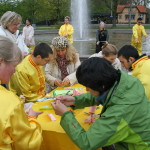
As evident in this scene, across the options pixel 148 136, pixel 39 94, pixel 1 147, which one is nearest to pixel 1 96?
pixel 1 147

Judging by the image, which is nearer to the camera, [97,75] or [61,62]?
[97,75]

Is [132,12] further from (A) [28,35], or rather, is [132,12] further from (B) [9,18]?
(B) [9,18]

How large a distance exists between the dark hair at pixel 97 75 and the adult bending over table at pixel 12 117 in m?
0.52

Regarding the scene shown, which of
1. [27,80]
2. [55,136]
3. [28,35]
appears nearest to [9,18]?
[27,80]

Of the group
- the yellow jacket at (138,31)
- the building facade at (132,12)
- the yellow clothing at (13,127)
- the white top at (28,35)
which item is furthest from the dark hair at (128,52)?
the building facade at (132,12)

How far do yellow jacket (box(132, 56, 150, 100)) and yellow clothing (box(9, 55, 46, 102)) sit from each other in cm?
158

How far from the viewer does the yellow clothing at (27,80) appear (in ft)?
10.2

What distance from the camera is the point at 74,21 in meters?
Answer: 22.3

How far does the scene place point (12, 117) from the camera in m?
1.32

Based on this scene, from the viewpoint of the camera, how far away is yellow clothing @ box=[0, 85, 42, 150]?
1.30 m

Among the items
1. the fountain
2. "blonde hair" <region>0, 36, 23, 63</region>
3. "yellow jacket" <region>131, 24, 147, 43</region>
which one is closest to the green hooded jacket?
"blonde hair" <region>0, 36, 23, 63</region>

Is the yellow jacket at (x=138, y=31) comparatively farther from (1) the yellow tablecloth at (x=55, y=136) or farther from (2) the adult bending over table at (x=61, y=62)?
(1) the yellow tablecloth at (x=55, y=136)

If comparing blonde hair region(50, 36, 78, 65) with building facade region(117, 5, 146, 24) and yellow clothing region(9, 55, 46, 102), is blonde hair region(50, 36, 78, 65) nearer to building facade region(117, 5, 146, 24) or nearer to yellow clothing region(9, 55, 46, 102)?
yellow clothing region(9, 55, 46, 102)

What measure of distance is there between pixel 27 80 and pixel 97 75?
6.32 ft
